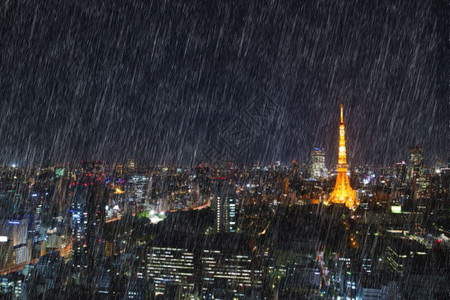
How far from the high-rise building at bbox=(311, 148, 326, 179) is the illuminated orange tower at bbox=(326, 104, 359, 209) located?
2.14 meters

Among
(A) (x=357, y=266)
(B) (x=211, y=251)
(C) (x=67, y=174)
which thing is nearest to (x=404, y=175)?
(A) (x=357, y=266)

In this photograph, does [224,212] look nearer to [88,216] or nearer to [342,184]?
[88,216]

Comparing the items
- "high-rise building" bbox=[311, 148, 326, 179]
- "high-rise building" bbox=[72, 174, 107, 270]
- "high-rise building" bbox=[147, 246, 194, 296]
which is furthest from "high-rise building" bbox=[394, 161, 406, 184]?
"high-rise building" bbox=[72, 174, 107, 270]

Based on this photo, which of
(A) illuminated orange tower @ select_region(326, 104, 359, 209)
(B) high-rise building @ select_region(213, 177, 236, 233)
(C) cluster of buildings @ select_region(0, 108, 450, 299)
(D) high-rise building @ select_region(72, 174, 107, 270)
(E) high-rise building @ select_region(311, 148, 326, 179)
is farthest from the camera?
(E) high-rise building @ select_region(311, 148, 326, 179)

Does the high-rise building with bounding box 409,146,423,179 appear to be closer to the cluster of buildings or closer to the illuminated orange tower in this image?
the cluster of buildings

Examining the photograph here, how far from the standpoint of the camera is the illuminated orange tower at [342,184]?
27.9ft

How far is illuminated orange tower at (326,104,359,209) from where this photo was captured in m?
8.51

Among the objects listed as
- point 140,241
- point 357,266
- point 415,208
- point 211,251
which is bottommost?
point 140,241

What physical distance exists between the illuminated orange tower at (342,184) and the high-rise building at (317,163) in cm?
214

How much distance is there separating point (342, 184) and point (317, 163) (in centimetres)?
304

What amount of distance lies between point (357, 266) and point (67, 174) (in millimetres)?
6367

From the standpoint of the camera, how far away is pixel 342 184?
877 centimetres

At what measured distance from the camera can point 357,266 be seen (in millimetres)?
4109

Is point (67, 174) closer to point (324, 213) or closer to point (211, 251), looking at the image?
point (211, 251)
